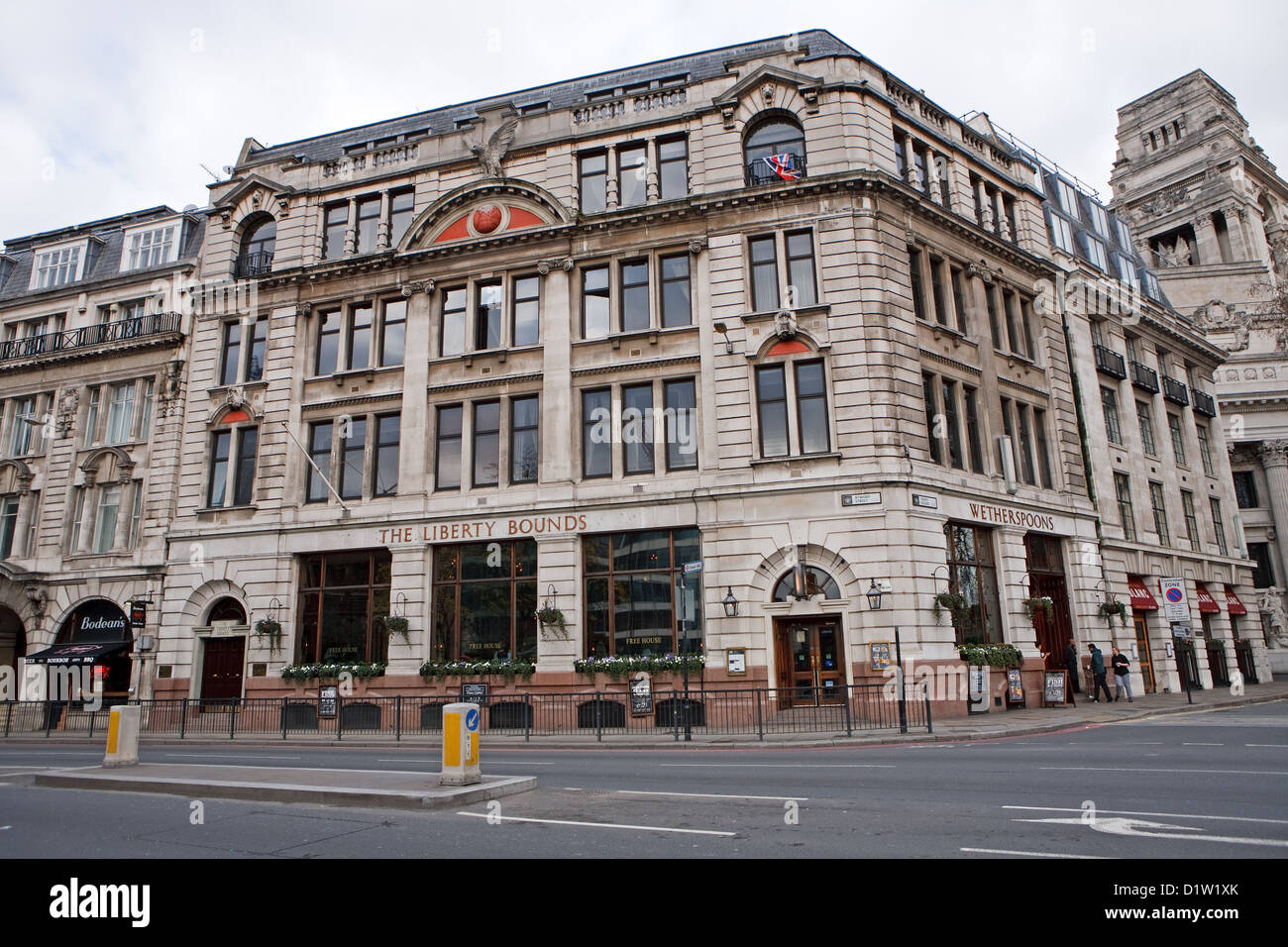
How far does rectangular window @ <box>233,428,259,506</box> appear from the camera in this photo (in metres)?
30.2

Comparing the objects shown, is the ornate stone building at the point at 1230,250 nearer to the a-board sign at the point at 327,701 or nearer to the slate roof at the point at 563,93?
the slate roof at the point at 563,93

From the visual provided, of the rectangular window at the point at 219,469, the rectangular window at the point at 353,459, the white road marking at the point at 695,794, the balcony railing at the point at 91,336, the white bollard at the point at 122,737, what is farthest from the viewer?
the balcony railing at the point at 91,336

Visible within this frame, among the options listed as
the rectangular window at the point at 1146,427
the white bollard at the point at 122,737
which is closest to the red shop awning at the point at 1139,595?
the rectangular window at the point at 1146,427

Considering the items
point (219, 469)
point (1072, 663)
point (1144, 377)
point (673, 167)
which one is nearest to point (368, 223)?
point (219, 469)

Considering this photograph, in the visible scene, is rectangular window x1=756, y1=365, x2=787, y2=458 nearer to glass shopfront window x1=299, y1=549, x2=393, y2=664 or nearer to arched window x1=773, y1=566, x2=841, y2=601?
arched window x1=773, y1=566, x2=841, y2=601

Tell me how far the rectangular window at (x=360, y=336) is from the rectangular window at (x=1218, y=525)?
38324mm

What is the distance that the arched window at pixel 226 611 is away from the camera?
29.6 meters

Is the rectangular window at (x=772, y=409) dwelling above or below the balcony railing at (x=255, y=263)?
below

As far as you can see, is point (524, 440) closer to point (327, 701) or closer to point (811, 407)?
point (811, 407)
